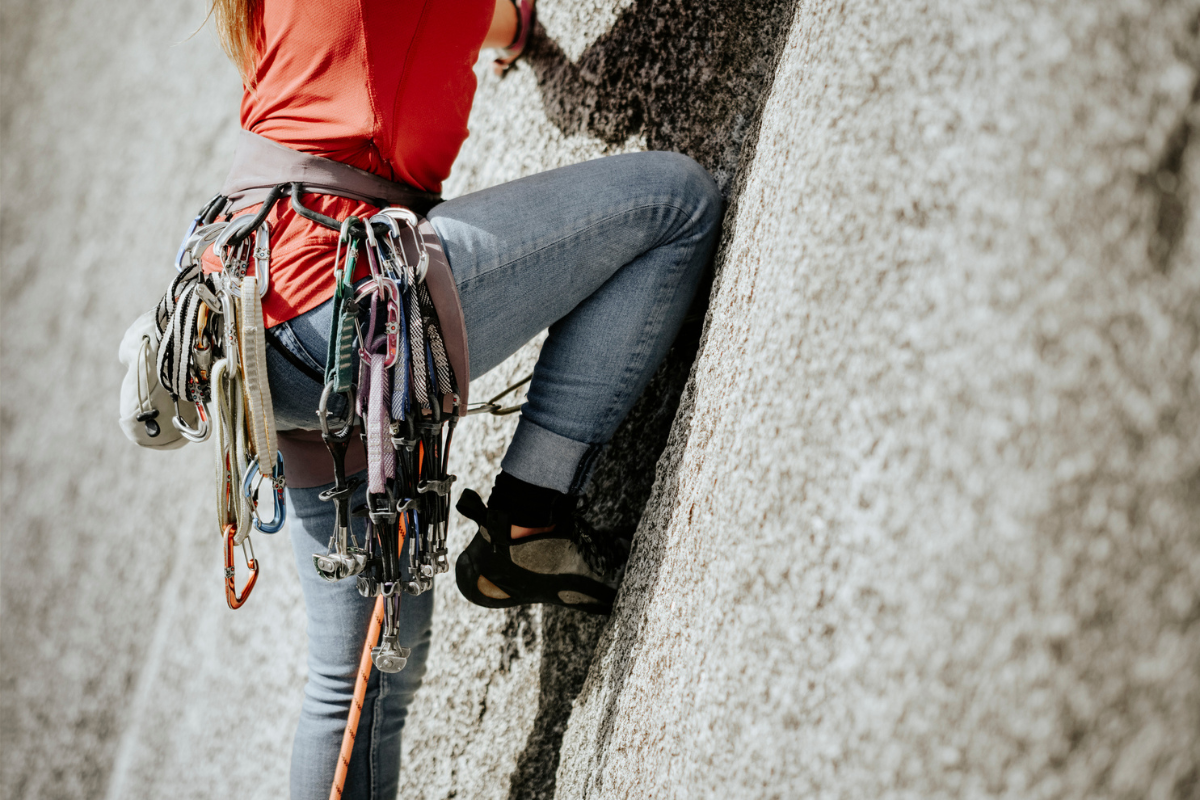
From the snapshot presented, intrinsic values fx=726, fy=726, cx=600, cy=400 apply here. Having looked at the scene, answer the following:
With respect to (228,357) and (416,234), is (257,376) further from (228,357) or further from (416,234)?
(416,234)

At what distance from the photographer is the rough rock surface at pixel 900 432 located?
640 millimetres

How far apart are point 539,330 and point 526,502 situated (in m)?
0.30

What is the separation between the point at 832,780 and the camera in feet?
2.48

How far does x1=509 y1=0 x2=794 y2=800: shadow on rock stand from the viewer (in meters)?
1.42

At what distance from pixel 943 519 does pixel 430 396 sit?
65cm

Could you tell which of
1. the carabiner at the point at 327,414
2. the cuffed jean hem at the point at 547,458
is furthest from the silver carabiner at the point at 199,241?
the cuffed jean hem at the point at 547,458

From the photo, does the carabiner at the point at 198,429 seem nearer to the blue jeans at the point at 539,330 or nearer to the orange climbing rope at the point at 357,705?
the blue jeans at the point at 539,330

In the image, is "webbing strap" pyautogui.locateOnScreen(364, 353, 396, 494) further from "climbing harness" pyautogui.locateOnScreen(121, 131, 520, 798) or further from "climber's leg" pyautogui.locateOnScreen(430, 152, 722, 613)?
"climber's leg" pyautogui.locateOnScreen(430, 152, 722, 613)

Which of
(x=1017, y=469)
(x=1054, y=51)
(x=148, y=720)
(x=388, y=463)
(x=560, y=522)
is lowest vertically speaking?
(x=148, y=720)

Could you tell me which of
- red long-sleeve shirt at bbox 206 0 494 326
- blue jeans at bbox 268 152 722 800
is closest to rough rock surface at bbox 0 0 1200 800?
blue jeans at bbox 268 152 722 800

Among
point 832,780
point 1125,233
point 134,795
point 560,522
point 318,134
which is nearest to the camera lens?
point 1125,233

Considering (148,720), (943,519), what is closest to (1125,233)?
(943,519)

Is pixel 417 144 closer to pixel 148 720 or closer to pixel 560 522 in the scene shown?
pixel 560 522

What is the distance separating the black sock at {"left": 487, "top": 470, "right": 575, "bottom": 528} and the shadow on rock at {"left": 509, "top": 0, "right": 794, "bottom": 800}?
196 millimetres
